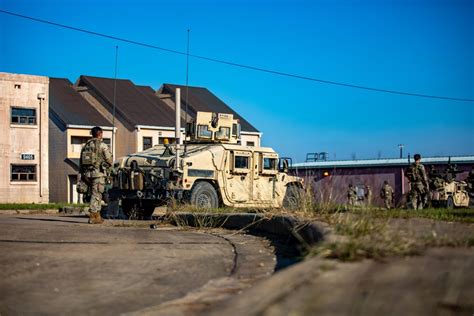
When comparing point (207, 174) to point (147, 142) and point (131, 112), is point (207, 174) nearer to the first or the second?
point (147, 142)

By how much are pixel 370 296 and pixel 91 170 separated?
913 centimetres

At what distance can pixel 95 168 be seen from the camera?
1257 cm

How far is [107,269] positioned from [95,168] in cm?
642

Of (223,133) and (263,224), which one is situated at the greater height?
(223,133)

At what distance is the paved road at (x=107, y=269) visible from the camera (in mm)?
5133

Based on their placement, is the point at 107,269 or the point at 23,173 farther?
the point at 23,173

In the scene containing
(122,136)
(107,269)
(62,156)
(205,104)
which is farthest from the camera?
(205,104)

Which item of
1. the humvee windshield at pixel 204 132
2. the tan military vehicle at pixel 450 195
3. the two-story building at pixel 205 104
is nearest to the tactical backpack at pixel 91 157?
the humvee windshield at pixel 204 132

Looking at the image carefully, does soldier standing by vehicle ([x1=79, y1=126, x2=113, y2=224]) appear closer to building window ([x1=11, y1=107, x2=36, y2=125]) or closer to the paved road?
the paved road

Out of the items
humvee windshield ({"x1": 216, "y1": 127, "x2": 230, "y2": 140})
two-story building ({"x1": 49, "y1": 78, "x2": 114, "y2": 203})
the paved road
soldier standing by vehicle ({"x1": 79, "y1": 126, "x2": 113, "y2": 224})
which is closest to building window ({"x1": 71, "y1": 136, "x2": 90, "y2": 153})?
two-story building ({"x1": 49, "y1": 78, "x2": 114, "y2": 203})

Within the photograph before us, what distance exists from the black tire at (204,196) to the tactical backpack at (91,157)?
12.6 ft

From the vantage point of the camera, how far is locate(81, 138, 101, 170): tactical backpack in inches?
492

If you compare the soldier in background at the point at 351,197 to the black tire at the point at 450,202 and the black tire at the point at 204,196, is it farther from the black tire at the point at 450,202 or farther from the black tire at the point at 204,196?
the black tire at the point at 450,202

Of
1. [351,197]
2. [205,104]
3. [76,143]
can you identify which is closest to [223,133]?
[351,197]
